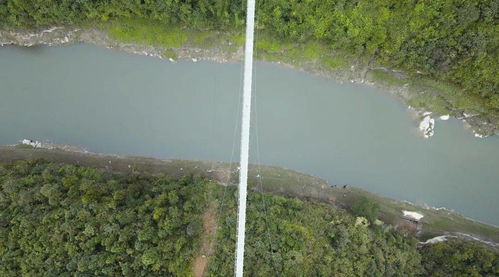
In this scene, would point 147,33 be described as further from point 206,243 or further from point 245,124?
point 206,243

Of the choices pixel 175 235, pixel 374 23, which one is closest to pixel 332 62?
pixel 374 23

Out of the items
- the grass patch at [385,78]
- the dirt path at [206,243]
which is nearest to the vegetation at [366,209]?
the grass patch at [385,78]

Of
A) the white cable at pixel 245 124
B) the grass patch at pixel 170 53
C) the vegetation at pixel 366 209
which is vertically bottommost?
the vegetation at pixel 366 209

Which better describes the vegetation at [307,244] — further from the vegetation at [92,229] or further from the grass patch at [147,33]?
the grass patch at [147,33]

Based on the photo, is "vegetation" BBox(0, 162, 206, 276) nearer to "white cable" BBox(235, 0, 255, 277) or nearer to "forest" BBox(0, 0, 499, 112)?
"white cable" BBox(235, 0, 255, 277)

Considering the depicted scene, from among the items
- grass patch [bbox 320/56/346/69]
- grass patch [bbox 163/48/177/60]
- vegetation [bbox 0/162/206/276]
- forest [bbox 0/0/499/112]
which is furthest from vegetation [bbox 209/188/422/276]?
grass patch [bbox 163/48/177/60]

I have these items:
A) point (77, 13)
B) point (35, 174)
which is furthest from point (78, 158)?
point (77, 13)

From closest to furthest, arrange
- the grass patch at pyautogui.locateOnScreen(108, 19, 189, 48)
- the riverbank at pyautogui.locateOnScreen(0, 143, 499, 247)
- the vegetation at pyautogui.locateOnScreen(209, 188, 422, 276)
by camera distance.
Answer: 1. the vegetation at pyautogui.locateOnScreen(209, 188, 422, 276)
2. the riverbank at pyautogui.locateOnScreen(0, 143, 499, 247)
3. the grass patch at pyautogui.locateOnScreen(108, 19, 189, 48)
